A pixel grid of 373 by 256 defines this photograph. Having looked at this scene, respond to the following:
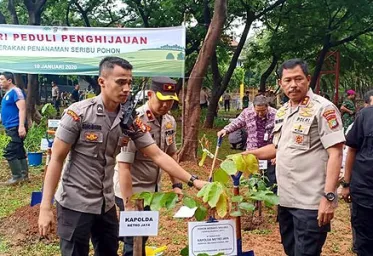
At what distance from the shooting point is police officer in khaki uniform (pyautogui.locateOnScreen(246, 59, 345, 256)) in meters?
2.56

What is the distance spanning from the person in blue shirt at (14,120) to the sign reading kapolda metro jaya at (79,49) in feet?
6.92

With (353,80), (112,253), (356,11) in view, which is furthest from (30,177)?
(353,80)

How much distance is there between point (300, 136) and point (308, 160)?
149 millimetres

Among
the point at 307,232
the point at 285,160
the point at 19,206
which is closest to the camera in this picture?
the point at 307,232

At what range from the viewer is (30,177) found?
6949 mm

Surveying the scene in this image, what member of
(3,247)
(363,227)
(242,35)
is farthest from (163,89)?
(242,35)

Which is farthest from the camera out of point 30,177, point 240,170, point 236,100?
point 236,100

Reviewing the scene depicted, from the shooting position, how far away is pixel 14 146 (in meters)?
6.30

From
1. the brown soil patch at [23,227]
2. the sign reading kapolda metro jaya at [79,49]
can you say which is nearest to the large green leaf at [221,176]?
the brown soil patch at [23,227]

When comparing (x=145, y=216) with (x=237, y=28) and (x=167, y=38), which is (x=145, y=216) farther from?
(x=237, y=28)

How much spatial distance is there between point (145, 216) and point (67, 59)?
6634 mm

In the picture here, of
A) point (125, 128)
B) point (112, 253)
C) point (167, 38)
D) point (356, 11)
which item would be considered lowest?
point (112, 253)

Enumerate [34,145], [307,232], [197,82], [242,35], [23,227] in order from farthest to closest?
[242,35]
[34,145]
[197,82]
[23,227]
[307,232]

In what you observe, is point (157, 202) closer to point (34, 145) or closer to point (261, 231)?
point (261, 231)
